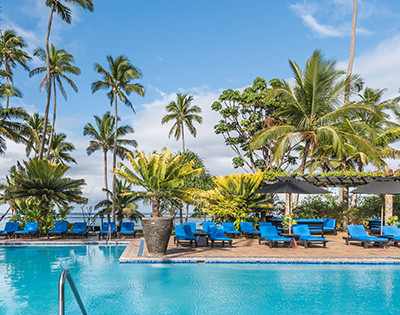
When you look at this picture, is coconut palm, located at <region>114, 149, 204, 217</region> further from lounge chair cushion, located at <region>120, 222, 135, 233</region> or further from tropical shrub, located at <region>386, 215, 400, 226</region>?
tropical shrub, located at <region>386, 215, 400, 226</region>

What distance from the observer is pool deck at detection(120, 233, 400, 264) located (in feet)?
33.0

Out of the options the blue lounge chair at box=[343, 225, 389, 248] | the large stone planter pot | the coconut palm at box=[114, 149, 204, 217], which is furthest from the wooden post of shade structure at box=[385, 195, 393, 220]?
the large stone planter pot

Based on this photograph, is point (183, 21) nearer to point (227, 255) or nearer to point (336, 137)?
point (336, 137)

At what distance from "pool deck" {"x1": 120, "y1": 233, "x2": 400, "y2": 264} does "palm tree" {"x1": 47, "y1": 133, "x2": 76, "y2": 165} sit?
24951 millimetres

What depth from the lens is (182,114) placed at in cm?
A: 3653

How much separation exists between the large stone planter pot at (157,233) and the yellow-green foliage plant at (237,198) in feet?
20.1

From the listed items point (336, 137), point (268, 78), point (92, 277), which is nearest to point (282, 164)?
point (268, 78)

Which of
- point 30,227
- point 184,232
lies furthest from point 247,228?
point 30,227

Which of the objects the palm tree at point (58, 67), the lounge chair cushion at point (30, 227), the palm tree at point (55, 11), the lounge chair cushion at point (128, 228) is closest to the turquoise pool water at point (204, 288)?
the lounge chair cushion at point (128, 228)

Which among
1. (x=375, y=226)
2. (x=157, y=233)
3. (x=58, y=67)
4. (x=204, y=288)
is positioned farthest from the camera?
(x=58, y=67)

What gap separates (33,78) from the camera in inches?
973

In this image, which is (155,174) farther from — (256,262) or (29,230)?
(29,230)

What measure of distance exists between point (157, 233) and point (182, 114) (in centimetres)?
2719

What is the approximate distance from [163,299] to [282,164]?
23996mm
